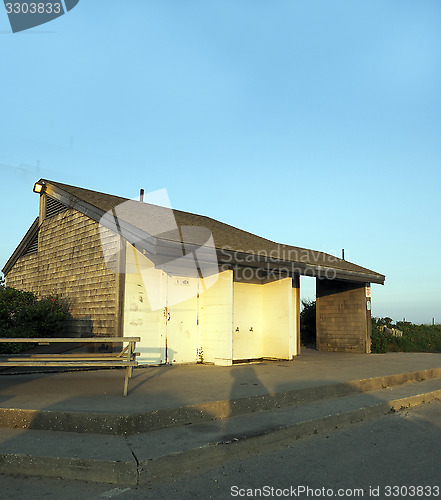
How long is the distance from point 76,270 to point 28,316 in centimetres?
165

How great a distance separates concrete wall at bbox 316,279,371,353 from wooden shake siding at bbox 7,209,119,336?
8.51 metres

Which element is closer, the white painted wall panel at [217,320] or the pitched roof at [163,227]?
the pitched roof at [163,227]

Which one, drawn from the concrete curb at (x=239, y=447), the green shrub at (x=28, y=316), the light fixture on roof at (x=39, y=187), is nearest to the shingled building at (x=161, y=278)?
the light fixture on roof at (x=39, y=187)

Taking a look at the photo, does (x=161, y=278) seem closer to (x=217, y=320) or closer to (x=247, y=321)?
(x=217, y=320)

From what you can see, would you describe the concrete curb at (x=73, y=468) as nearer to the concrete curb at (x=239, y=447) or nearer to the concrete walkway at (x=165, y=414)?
the concrete walkway at (x=165, y=414)

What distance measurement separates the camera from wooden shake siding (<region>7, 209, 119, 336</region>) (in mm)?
10164

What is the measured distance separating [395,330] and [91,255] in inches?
503

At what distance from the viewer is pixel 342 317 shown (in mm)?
15227

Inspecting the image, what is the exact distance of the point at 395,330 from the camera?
17.6 meters

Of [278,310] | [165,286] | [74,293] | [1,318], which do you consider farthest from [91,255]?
[278,310]

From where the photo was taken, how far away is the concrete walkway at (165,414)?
4230mm

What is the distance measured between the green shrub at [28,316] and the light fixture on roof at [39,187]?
3666 millimetres

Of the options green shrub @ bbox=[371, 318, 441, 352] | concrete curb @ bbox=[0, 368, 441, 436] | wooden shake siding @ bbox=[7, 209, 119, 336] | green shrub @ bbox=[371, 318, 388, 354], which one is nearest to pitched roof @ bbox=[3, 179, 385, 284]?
wooden shake siding @ bbox=[7, 209, 119, 336]

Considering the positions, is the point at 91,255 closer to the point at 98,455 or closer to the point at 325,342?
the point at 98,455
